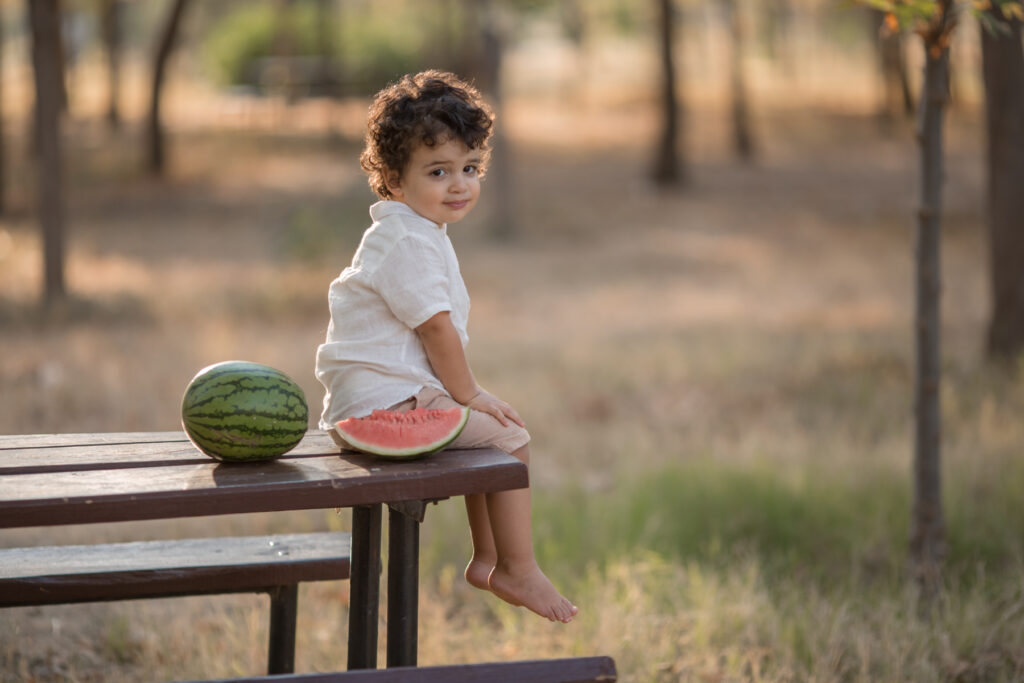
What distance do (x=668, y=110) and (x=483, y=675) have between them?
22517 mm

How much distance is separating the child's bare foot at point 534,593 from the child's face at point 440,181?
0.98 metres

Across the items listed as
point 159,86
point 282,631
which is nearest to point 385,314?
point 282,631

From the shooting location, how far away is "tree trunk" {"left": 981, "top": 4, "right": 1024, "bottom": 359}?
8047mm

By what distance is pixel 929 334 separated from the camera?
4766 mm

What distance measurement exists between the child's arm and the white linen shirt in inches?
1.7

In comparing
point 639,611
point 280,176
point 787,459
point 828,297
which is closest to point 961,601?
point 639,611

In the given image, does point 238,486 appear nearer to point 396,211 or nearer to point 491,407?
point 491,407

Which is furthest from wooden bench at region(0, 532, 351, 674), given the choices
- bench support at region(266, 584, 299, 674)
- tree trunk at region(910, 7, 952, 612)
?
tree trunk at region(910, 7, 952, 612)

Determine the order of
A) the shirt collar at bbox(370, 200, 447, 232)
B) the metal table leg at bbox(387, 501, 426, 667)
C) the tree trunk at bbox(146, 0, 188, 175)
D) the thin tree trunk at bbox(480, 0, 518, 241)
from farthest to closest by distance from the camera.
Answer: the tree trunk at bbox(146, 0, 188, 175)
the thin tree trunk at bbox(480, 0, 518, 241)
the shirt collar at bbox(370, 200, 447, 232)
the metal table leg at bbox(387, 501, 426, 667)

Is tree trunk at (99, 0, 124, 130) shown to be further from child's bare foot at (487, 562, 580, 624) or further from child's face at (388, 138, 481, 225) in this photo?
child's bare foot at (487, 562, 580, 624)

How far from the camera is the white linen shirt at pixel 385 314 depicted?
2982 millimetres

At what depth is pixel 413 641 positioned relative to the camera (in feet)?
9.66

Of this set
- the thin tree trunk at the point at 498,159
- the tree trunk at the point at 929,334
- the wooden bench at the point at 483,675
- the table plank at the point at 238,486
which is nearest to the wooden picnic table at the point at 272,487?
the table plank at the point at 238,486

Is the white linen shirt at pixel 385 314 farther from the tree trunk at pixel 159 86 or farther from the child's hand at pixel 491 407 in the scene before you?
the tree trunk at pixel 159 86
